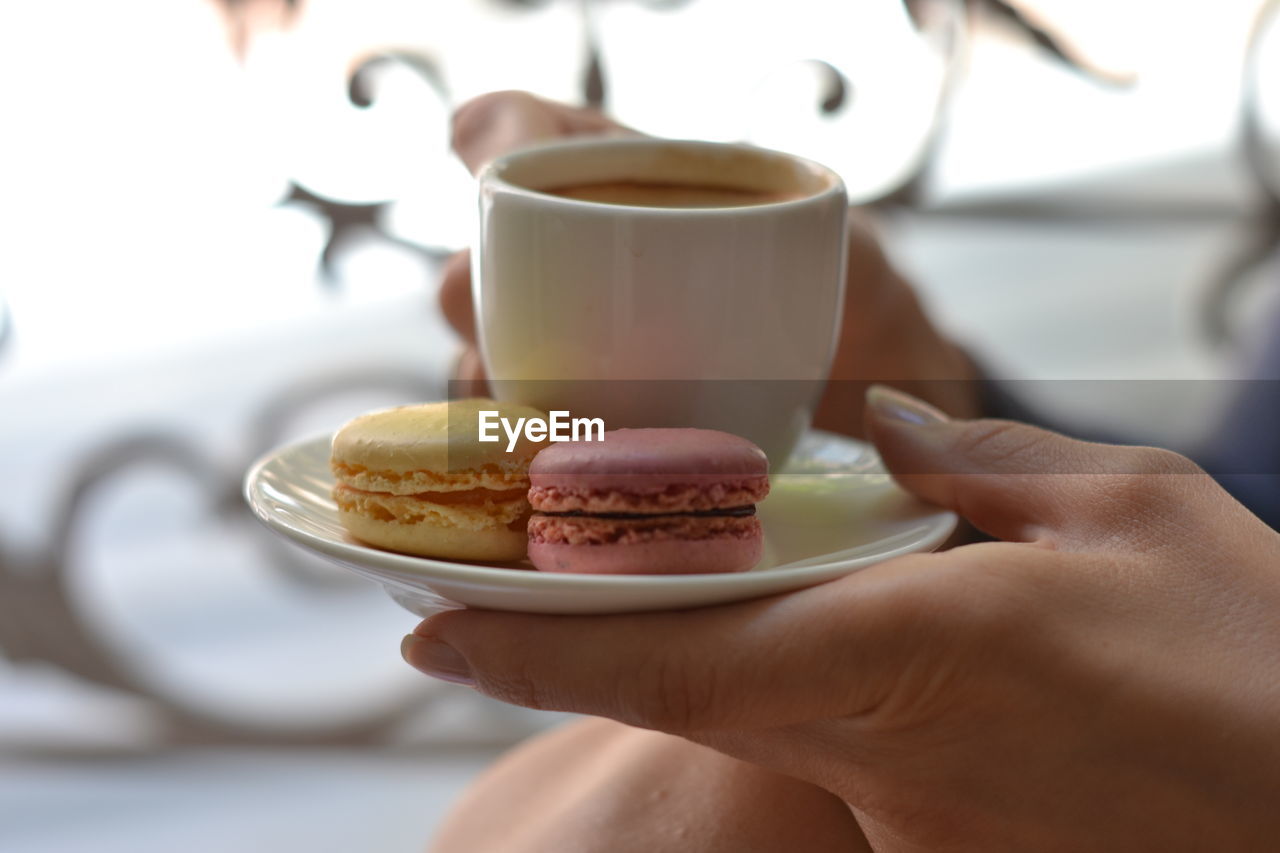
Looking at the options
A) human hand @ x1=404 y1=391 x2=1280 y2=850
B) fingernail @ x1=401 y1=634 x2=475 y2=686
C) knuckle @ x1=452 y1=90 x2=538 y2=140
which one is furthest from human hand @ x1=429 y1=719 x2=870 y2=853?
knuckle @ x1=452 y1=90 x2=538 y2=140

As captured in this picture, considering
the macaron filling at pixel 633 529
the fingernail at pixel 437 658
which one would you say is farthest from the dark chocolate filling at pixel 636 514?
the fingernail at pixel 437 658

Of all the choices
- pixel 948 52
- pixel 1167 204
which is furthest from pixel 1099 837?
pixel 1167 204

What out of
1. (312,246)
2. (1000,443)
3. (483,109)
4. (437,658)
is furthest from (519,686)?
(312,246)

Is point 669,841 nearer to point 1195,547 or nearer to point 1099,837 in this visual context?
point 1099,837

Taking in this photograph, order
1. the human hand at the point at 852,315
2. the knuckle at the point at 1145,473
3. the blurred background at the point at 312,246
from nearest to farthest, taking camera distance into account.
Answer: the knuckle at the point at 1145,473 < the human hand at the point at 852,315 < the blurred background at the point at 312,246

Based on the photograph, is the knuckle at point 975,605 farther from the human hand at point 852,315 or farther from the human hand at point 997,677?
the human hand at point 852,315

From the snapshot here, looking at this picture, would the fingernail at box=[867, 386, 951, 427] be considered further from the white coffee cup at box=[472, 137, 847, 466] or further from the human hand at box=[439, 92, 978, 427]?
the human hand at box=[439, 92, 978, 427]
